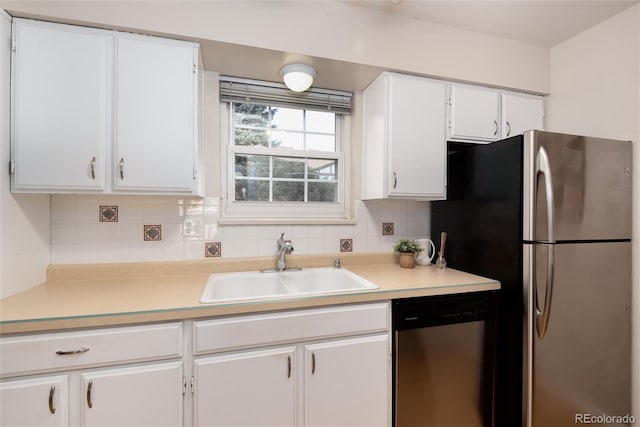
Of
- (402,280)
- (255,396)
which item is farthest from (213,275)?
(402,280)

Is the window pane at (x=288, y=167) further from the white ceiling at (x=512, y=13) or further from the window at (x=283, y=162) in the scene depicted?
the white ceiling at (x=512, y=13)

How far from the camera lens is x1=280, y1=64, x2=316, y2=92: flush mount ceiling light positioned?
1.61m

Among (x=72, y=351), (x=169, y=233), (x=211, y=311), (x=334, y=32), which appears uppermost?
(x=334, y=32)

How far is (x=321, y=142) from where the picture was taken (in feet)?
6.66

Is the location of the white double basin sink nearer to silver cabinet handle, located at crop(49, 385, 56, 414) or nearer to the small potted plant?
the small potted plant

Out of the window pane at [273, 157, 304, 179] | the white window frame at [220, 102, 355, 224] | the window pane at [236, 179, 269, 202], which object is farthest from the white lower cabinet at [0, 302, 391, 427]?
the window pane at [273, 157, 304, 179]

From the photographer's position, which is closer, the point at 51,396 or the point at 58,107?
the point at 51,396

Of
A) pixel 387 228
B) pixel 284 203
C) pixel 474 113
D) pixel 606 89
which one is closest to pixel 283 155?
pixel 284 203

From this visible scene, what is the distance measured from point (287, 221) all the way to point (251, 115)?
744 millimetres

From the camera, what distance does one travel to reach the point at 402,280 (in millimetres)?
1540

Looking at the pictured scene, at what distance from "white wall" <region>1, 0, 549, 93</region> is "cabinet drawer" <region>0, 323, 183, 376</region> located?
4.30 feet

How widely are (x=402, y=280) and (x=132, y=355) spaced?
4.09 feet

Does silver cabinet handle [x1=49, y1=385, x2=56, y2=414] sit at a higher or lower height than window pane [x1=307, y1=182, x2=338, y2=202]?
lower

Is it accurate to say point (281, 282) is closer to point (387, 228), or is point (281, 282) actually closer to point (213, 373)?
point (213, 373)
